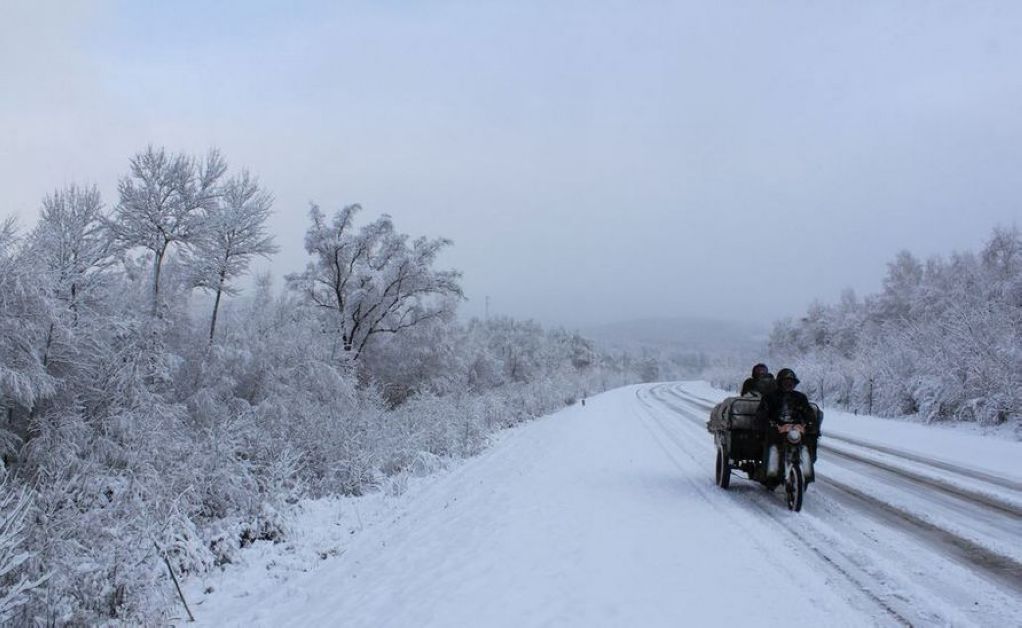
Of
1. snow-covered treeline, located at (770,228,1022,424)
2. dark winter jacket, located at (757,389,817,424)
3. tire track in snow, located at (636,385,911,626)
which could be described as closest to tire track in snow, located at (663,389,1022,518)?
Result: dark winter jacket, located at (757,389,817,424)

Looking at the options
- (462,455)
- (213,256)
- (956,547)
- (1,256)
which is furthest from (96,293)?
(956,547)

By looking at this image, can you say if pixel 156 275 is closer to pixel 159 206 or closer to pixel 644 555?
pixel 159 206

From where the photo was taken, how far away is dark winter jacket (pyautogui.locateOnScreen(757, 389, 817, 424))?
830 centimetres

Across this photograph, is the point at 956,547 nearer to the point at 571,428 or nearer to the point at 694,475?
the point at 694,475

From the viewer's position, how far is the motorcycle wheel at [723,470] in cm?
949

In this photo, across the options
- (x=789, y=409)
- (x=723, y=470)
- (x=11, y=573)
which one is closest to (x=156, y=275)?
(x=11, y=573)

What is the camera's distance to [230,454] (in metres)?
9.12

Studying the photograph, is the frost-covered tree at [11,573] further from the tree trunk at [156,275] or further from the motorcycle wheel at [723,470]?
the tree trunk at [156,275]

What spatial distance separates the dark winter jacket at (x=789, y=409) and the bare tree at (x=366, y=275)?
2159 centimetres

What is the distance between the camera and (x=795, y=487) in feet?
25.9

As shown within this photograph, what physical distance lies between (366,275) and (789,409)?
21.8m

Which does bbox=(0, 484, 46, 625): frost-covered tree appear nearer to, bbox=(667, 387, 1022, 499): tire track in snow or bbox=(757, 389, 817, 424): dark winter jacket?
bbox=(757, 389, 817, 424): dark winter jacket

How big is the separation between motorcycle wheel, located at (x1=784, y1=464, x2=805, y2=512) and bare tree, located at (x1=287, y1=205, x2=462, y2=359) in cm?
2211

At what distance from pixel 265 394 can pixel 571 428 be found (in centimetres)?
1048
